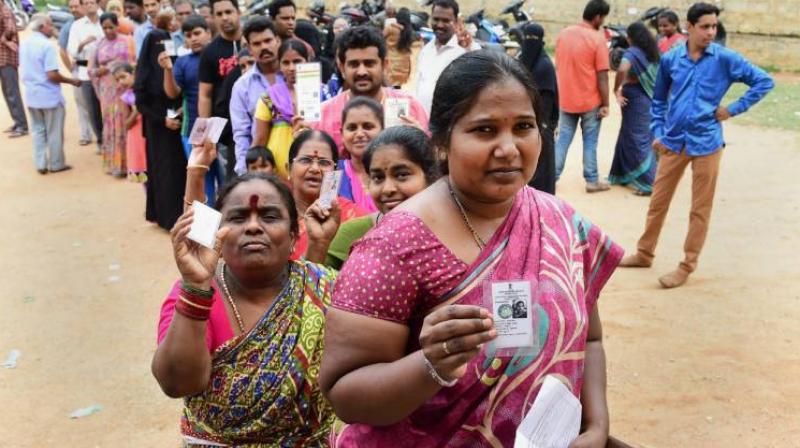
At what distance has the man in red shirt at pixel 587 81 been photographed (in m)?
9.22

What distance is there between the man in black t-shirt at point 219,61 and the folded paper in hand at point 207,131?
128 inches

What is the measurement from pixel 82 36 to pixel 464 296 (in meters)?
11.1

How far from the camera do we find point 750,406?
4449 millimetres

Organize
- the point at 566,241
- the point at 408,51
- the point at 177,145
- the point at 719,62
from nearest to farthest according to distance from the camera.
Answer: the point at 566,241, the point at 719,62, the point at 177,145, the point at 408,51

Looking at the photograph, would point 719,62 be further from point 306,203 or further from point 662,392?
point 306,203

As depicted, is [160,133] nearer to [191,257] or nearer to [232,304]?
[232,304]

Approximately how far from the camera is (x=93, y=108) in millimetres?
11891

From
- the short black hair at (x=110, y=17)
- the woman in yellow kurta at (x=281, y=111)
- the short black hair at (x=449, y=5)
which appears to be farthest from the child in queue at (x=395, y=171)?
the short black hair at (x=110, y=17)

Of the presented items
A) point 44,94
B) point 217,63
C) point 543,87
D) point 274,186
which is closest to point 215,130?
point 274,186

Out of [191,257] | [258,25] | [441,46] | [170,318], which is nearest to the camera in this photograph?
[191,257]

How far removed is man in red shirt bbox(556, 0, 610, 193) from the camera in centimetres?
922

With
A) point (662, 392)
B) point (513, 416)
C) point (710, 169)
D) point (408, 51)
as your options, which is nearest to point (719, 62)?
point (710, 169)

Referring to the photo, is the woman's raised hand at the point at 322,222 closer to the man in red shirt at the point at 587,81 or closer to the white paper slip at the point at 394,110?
the white paper slip at the point at 394,110

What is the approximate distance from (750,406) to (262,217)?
9.89ft
